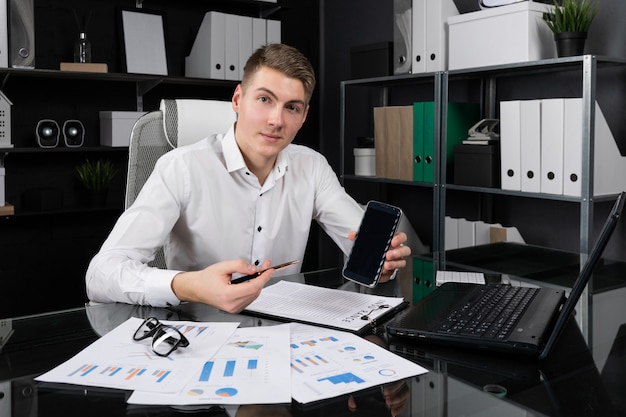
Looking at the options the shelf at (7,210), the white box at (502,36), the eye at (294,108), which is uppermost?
the white box at (502,36)

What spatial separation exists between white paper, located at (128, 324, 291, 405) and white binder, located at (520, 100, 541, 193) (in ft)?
6.03

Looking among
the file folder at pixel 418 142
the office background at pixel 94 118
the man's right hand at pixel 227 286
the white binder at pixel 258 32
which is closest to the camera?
the man's right hand at pixel 227 286

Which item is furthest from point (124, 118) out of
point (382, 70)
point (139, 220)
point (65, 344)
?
point (65, 344)

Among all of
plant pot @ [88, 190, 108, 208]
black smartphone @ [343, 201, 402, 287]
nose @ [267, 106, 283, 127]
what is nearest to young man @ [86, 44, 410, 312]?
nose @ [267, 106, 283, 127]

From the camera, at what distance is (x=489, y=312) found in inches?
42.9

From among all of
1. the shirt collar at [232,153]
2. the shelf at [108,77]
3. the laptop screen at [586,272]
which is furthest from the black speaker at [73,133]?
the laptop screen at [586,272]

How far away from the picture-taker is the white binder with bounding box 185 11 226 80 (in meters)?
3.42

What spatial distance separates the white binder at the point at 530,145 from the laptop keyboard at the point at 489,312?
1.40 metres

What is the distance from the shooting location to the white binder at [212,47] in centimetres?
342

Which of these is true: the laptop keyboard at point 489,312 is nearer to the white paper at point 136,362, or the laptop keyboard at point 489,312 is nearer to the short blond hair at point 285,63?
the white paper at point 136,362

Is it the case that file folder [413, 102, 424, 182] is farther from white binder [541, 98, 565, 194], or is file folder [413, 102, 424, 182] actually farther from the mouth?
the mouth

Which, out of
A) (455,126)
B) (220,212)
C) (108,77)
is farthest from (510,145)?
(108,77)

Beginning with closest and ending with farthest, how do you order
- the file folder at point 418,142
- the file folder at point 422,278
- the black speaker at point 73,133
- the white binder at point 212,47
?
the file folder at point 422,278, the file folder at point 418,142, the black speaker at point 73,133, the white binder at point 212,47

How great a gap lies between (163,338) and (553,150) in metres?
1.97
